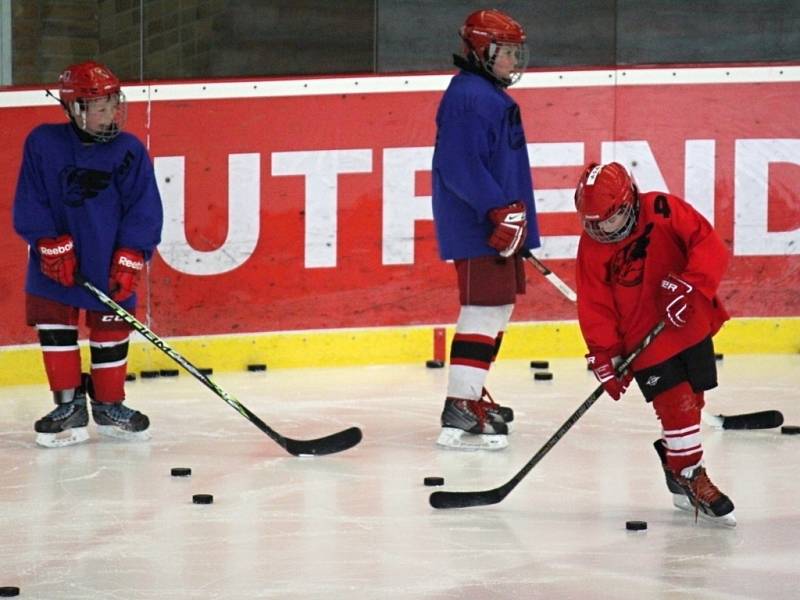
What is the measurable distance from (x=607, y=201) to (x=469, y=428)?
1.32m

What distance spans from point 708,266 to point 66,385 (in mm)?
2088

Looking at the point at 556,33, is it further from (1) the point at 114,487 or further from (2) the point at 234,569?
(2) the point at 234,569

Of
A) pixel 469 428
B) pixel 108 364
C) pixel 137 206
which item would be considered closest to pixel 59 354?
pixel 108 364

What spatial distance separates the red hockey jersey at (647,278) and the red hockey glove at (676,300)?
0.09ft

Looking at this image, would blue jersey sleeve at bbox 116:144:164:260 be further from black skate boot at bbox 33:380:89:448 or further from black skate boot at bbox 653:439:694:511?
black skate boot at bbox 653:439:694:511

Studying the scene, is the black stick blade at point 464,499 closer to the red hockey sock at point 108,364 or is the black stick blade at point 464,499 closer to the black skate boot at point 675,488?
the black skate boot at point 675,488

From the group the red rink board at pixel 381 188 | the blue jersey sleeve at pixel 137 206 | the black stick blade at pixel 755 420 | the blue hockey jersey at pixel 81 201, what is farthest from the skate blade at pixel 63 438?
the black stick blade at pixel 755 420

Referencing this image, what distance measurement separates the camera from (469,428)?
481cm

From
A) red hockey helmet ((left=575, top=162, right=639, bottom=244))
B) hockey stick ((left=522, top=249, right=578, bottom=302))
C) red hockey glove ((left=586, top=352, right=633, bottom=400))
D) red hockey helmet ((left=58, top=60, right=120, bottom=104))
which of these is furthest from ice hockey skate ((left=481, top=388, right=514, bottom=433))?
red hockey helmet ((left=58, top=60, right=120, bottom=104))

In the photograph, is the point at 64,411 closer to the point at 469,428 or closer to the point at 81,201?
the point at 81,201

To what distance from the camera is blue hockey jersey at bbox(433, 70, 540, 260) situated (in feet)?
15.4

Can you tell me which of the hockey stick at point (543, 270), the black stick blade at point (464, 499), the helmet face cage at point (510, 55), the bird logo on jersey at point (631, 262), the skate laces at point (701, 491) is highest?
the helmet face cage at point (510, 55)

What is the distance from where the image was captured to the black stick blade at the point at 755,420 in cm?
501

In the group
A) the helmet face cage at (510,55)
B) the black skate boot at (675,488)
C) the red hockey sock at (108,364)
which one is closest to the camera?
the black skate boot at (675,488)
